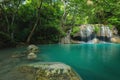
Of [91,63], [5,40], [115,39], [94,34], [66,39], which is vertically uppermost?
[94,34]

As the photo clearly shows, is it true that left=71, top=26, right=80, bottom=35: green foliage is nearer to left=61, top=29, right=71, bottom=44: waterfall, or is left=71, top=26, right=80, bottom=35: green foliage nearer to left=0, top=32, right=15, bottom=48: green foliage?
left=61, top=29, right=71, bottom=44: waterfall

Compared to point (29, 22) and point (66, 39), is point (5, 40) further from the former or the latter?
point (66, 39)

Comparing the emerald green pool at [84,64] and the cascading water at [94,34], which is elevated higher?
the cascading water at [94,34]

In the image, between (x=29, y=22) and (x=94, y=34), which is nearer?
(x=29, y=22)

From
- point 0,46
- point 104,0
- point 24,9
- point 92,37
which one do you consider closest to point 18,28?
point 24,9

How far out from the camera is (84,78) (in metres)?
7.44

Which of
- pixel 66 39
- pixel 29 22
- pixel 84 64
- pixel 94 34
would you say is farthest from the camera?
pixel 94 34

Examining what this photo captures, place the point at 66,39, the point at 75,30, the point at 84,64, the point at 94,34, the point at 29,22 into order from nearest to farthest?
the point at 84,64, the point at 29,22, the point at 66,39, the point at 75,30, the point at 94,34

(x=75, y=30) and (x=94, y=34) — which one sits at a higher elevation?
(x=75, y=30)

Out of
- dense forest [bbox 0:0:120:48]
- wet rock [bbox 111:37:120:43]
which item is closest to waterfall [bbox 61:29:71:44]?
dense forest [bbox 0:0:120:48]

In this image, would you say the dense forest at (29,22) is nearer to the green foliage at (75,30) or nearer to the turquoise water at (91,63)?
the green foliage at (75,30)

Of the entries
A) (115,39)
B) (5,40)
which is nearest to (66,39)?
(115,39)

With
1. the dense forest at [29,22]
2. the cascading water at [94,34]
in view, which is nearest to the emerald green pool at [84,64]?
the dense forest at [29,22]

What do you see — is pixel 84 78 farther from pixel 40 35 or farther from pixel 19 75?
pixel 40 35
